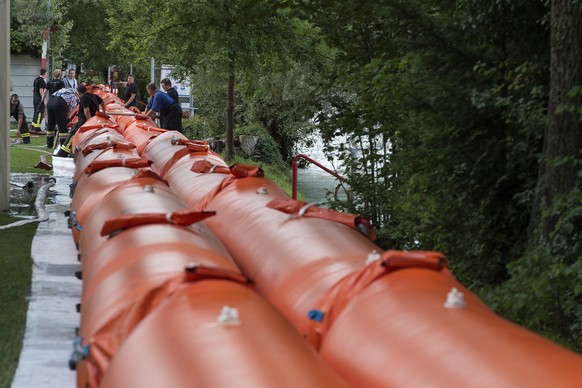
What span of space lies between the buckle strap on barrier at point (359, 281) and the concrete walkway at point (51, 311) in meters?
2.34

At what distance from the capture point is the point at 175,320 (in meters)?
4.79

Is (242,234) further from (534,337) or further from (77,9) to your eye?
(77,9)

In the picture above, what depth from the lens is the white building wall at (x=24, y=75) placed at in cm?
4543

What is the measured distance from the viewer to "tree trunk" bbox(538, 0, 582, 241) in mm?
8789

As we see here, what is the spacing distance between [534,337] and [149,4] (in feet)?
69.7

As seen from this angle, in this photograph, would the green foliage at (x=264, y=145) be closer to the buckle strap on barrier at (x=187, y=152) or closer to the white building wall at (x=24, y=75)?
the white building wall at (x=24, y=75)

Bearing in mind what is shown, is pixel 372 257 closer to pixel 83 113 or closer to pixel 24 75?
pixel 83 113

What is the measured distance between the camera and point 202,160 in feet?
39.4

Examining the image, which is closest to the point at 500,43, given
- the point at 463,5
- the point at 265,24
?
the point at 463,5

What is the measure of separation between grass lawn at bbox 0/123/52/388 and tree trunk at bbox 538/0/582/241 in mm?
4308

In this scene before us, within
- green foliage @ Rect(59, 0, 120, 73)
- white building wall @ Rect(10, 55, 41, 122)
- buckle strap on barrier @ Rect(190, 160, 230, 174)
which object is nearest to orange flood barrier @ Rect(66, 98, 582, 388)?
buckle strap on barrier @ Rect(190, 160, 230, 174)

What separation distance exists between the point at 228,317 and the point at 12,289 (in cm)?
599

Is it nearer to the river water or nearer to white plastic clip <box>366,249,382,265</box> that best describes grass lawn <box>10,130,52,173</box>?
the river water

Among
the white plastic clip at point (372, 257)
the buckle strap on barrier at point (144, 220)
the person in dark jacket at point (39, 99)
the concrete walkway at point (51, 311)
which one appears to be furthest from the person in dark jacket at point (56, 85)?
the white plastic clip at point (372, 257)
